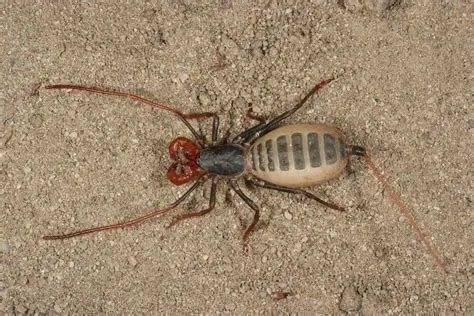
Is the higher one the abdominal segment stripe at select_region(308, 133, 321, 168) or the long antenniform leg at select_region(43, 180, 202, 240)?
the abdominal segment stripe at select_region(308, 133, 321, 168)

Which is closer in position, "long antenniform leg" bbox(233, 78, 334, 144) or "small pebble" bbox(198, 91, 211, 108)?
"long antenniform leg" bbox(233, 78, 334, 144)

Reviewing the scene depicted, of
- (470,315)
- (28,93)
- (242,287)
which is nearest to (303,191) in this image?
(242,287)

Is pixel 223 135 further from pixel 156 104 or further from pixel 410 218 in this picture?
pixel 410 218

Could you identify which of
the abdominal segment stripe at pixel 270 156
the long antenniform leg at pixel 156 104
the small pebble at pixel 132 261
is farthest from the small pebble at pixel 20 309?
the abdominal segment stripe at pixel 270 156

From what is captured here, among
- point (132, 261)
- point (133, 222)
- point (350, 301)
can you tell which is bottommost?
point (350, 301)

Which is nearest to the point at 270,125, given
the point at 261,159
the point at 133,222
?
the point at 261,159

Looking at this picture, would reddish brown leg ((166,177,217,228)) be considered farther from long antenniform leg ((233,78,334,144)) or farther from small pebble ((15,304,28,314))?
small pebble ((15,304,28,314))

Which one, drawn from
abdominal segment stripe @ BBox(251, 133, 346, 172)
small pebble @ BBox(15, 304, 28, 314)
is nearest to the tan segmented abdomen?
abdominal segment stripe @ BBox(251, 133, 346, 172)

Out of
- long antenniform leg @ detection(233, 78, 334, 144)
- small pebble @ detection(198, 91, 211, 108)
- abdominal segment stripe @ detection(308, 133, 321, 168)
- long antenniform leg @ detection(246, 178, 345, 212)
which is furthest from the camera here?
small pebble @ detection(198, 91, 211, 108)
